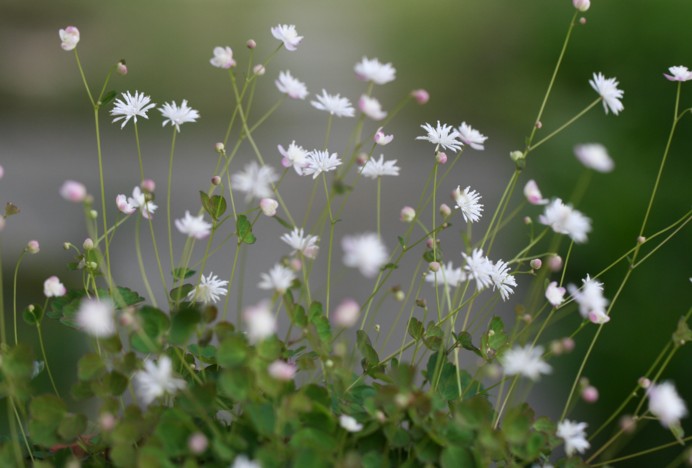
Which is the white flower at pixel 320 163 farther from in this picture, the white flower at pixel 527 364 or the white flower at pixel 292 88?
the white flower at pixel 527 364

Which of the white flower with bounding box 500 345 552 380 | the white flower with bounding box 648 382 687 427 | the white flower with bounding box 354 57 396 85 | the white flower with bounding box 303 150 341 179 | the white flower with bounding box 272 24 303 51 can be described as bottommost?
the white flower with bounding box 648 382 687 427

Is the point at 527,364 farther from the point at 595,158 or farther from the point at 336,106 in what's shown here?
the point at 336,106

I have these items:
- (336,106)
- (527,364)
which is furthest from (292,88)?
(527,364)

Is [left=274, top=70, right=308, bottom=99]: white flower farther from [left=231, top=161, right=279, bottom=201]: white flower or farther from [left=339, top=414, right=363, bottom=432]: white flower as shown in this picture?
[left=339, top=414, right=363, bottom=432]: white flower

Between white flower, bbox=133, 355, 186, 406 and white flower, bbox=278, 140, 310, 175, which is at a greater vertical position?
white flower, bbox=278, 140, 310, 175

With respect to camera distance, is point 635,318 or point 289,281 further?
point 635,318

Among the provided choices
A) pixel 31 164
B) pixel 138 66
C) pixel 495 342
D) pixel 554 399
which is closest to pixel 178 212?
pixel 31 164

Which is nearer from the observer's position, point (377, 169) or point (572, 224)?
point (572, 224)

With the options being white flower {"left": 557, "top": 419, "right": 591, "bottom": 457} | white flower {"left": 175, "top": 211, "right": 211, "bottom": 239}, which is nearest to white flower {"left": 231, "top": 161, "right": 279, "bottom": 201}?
white flower {"left": 175, "top": 211, "right": 211, "bottom": 239}

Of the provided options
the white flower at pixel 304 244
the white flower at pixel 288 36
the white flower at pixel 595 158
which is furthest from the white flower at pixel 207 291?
the white flower at pixel 595 158

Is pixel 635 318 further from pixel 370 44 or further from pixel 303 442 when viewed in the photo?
pixel 370 44

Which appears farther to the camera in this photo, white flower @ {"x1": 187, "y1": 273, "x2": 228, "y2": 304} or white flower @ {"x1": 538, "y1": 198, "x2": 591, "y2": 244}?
white flower @ {"x1": 187, "y1": 273, "x2": 228, "y2": 304}
